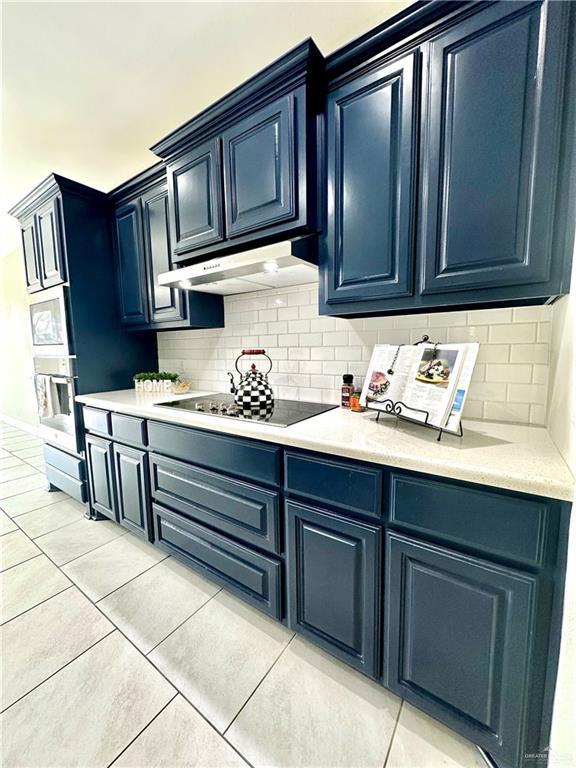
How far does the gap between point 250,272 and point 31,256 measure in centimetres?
228

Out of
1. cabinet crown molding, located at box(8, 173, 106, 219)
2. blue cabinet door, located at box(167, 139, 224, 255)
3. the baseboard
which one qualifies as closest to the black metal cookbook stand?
blue cabinet door, located at box(167, 139, 224, 255)

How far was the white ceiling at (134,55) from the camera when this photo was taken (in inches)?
49.7

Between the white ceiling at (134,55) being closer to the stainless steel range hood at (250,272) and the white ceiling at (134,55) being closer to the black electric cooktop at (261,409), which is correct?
the stainless steel range hood at (250,272)

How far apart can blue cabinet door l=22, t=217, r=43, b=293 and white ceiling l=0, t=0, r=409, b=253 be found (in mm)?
606

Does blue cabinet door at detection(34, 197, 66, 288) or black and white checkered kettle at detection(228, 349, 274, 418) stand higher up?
blue cabinet door at detection(34, 197, 66, 288)

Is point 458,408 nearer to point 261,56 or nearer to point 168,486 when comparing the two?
point 168,486

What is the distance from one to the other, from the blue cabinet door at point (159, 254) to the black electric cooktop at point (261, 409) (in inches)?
25.1

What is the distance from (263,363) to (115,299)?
1441 mm

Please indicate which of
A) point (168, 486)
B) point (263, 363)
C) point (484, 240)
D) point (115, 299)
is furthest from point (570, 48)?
point (115, 299)

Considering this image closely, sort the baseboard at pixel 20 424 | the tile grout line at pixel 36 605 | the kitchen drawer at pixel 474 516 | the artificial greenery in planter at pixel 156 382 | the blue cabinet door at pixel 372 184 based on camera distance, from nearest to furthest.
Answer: the kitchen drawer at pixel 474 516, the blue cabinet door at pixel 372 184, the tile grout line at pixel 36 605, the artificial greenery in planter at pixel 156 382, the baseboard at pixel 20 424

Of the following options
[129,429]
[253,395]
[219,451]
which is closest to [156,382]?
[129,429]

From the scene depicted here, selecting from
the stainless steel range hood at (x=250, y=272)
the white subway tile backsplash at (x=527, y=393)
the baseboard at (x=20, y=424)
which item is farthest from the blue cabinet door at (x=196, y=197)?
the baseboard at (x=20, y=424)

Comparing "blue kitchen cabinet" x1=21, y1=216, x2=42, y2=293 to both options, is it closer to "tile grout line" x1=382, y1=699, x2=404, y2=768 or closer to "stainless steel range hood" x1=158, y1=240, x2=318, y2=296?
"stainless steel range hood" x1=158, y1=240, x2=318, y2=296

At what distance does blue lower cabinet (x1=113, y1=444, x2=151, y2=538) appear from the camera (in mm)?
1913
